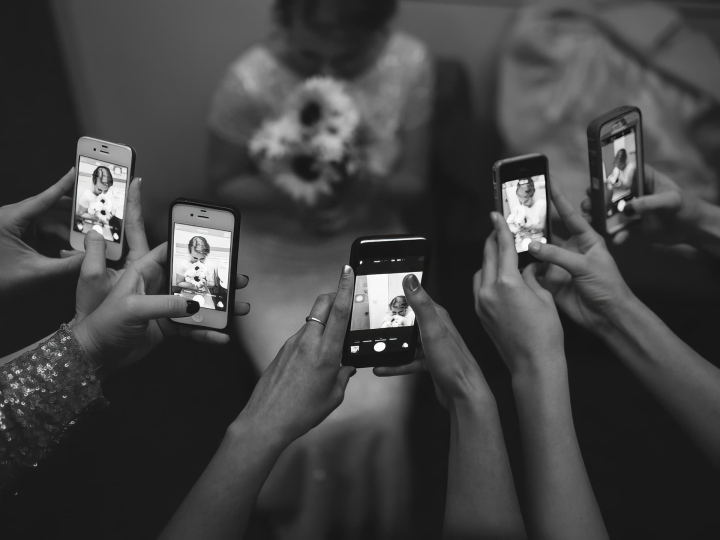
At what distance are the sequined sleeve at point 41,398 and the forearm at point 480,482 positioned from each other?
440 millimetres

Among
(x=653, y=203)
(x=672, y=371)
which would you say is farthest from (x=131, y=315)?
(x=653, y=203)

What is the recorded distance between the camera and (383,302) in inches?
27.2

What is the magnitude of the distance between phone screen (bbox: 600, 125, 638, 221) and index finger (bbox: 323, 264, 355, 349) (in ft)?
1.59

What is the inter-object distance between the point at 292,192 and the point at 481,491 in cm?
78

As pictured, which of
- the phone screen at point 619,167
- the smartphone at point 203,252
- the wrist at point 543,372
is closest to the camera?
the wrist at point 543,372

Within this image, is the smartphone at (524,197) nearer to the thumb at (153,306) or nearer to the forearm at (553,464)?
the forearm at (553,464)

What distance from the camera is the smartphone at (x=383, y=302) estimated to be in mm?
661

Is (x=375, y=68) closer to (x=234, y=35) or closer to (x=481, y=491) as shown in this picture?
(x=234, y=35)

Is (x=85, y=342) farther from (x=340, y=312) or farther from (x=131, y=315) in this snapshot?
(x=340, y=312)

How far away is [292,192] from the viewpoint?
1148mm

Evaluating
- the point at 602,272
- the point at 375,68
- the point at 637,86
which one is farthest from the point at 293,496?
the point at 637,86

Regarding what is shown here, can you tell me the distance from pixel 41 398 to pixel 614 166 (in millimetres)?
875

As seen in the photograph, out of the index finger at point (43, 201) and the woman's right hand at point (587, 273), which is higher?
the index finger at point (43, 201)

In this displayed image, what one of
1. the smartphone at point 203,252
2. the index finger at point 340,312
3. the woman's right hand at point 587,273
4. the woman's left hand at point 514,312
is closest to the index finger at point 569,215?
the woman's right hand at point 587,273
